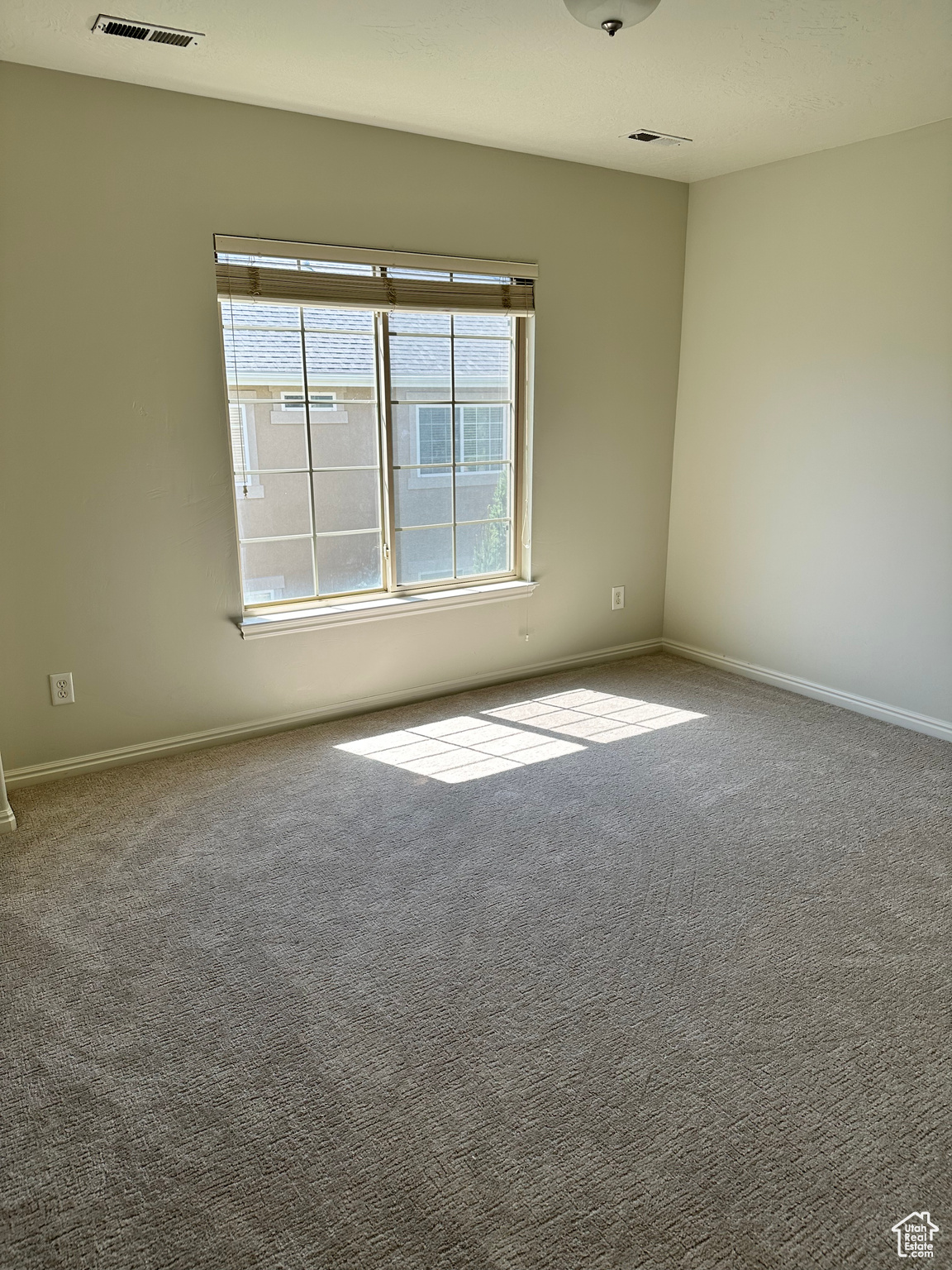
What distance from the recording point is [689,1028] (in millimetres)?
2051

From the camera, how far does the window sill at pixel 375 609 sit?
3.71 meters

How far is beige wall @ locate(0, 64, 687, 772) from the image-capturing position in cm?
304

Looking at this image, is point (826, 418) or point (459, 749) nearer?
point (459, 749)

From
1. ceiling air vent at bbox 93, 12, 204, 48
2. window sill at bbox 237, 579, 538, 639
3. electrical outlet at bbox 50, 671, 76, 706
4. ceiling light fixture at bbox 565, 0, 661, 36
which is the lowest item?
electrical outlet at bbox 50, 671, 76, 706

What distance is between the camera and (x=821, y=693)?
4.26m

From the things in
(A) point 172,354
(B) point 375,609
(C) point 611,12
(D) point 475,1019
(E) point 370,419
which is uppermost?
(C) point 611,12

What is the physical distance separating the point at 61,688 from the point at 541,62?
284 centimetres

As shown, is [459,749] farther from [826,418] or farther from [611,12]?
[611,12]

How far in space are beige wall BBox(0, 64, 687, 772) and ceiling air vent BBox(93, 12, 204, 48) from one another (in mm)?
475

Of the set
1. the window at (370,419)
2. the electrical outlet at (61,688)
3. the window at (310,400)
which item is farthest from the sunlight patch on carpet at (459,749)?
the window at (310,400)

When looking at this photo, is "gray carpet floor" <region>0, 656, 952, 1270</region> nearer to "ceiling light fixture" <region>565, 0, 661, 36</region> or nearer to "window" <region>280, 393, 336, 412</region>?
"window" <region>280, 393, 336, 412</region>

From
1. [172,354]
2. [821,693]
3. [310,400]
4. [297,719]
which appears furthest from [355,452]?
[821,693]

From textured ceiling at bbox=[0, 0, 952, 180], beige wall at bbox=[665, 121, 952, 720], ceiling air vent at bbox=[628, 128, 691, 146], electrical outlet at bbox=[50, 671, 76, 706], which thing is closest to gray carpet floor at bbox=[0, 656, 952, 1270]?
electrical outlet at bbox=[50, 671, 76, 706]

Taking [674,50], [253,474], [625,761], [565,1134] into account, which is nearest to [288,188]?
[253,474]
